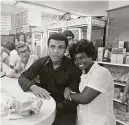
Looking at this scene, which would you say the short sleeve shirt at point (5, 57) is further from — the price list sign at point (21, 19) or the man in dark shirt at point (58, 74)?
Result: the man in dark shirt at point (58, 74)

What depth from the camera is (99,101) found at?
126cm

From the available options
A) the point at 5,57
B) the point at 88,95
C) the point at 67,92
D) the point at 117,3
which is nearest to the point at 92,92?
the point at 88,95

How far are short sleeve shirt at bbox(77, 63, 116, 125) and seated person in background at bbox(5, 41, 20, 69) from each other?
167 centimetres

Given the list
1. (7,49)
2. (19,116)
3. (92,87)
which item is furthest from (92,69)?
(7,49)

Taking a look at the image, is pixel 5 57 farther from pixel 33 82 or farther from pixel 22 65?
pixel 33 82

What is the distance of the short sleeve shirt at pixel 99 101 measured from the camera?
1212 mm

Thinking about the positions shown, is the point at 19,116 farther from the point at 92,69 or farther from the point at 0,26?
the point at 0,26

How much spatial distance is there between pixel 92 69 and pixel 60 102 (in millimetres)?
514

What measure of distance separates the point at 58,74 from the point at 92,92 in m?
0.48

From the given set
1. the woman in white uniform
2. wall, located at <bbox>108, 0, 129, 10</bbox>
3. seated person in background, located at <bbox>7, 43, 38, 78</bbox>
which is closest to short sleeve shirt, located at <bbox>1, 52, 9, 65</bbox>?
seated person in background, located at <bbox>7, 43, 38, 78</bbox>

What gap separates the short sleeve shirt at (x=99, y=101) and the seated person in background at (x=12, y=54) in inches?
65.6

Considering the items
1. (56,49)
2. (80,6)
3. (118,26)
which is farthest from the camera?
(80,6)

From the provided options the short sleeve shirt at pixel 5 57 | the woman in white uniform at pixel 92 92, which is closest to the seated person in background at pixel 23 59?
the short sleeve shirt at pixel 5 57

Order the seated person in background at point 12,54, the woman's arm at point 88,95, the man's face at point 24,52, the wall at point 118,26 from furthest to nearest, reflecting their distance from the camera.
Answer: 1. the wall at point 118,26
2. the seated person in background at point 12,54
3. the man's face at point 24,52
4. the woman's arm at point 88,95
